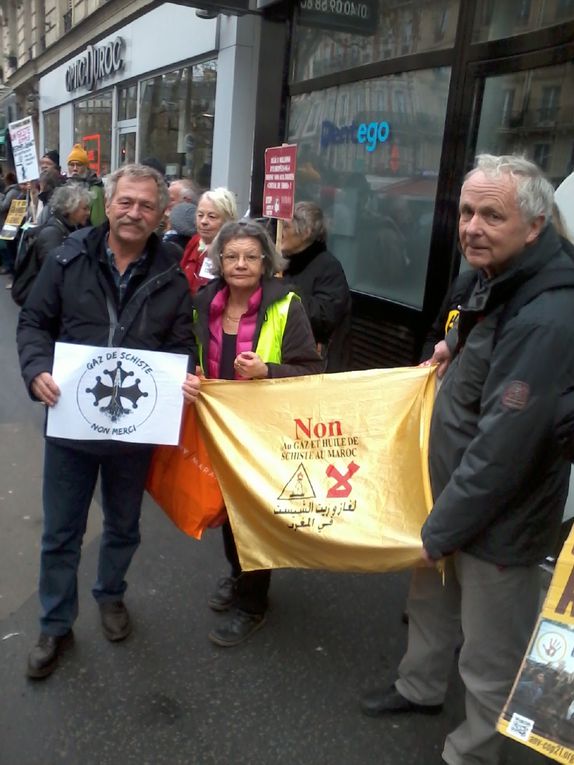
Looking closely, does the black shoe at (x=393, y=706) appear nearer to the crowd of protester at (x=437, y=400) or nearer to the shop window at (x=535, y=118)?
the crowd of protester at (x=437, y=400)

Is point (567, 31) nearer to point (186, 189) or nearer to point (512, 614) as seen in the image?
point (186, 189)

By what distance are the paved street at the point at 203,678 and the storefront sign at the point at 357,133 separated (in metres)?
4.30

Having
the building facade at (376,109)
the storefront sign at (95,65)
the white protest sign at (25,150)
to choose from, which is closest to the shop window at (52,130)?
the storefront sign at (95,65)

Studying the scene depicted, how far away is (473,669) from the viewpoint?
2242 mm

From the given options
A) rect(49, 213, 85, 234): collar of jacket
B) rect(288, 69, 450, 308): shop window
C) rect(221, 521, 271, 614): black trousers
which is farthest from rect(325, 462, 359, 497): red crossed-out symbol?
rect(288, 69, 450, 308): shop window

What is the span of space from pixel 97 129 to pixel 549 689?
52.0 ft

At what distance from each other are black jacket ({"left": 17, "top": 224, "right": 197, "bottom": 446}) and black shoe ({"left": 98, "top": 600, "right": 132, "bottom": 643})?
111 centimetres

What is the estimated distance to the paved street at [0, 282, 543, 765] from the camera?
2455 millimetres

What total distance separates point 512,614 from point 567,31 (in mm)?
3746

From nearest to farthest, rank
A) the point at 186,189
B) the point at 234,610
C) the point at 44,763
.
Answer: the point at 44,763, the point at 234,610, the point at 186,189

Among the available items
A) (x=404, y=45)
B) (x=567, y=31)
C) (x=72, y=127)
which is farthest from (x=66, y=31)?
(x=567, y=31)

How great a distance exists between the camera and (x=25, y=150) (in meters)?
7.46

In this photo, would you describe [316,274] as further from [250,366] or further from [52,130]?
[52,130]

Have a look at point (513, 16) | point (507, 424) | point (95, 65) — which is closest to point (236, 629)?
point (507, 424)
